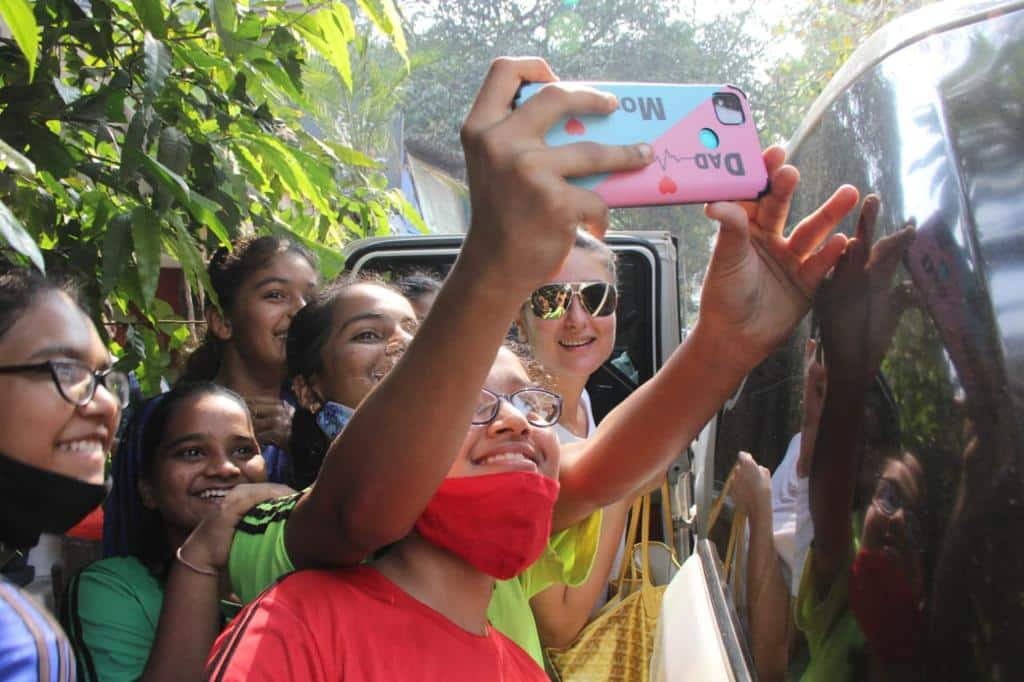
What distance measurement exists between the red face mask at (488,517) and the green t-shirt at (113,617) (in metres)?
Result: 0.56

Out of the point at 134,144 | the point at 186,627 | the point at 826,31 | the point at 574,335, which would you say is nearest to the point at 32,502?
the point at 186,627

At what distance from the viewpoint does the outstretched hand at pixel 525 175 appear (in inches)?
41.5

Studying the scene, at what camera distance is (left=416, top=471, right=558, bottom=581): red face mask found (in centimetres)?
164

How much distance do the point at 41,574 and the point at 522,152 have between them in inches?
103

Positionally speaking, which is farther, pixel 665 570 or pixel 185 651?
pixel 665 570

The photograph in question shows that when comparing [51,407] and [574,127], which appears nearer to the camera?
[574,127]

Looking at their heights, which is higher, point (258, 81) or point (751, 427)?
point (258, 81)

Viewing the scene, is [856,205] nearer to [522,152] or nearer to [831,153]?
[831,153]

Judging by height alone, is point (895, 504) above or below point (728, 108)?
below

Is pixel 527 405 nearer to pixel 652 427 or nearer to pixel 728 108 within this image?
pixel 652 427

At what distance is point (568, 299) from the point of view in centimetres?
341

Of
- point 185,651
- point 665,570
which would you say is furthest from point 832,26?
point 185,651

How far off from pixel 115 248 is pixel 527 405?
1072 mm

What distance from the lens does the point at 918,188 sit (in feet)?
4.05
